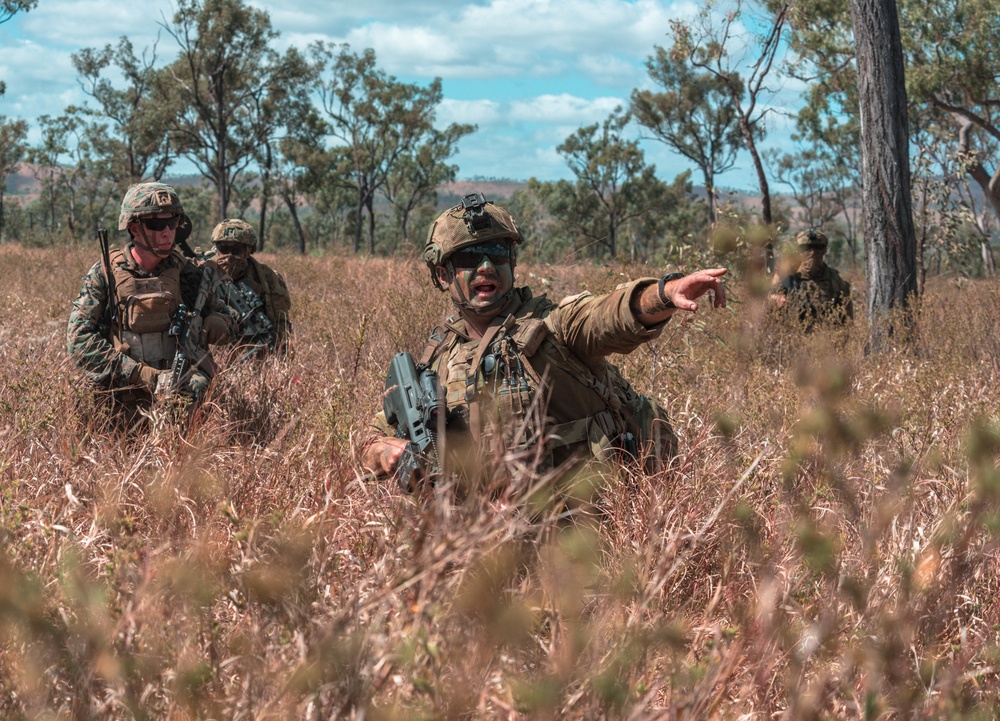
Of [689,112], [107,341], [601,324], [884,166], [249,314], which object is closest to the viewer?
[601,324]

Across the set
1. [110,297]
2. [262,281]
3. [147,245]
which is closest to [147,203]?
[147,245]

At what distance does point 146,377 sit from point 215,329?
574mm

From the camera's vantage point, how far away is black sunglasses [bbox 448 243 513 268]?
132 inches

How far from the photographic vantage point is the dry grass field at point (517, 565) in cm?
133

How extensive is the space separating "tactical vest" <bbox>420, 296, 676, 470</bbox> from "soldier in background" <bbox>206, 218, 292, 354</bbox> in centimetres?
430

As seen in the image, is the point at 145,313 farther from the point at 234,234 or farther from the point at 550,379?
the point at 550,379

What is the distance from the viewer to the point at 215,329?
541 cm

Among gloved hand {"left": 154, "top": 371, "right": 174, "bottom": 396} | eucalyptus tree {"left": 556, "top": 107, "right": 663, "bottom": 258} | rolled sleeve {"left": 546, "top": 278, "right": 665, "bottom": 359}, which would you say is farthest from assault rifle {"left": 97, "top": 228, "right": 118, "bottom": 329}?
eucalyptus tree {"left": 556, "top": 107, "right": 663, "bottom": 258}

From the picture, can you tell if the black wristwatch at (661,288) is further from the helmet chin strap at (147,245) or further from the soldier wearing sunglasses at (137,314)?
the helmet chin strap at (147,245)

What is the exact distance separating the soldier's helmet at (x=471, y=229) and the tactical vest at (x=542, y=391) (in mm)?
256

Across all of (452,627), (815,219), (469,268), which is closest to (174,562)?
(452,627)

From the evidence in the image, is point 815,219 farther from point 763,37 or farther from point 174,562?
point 174,562

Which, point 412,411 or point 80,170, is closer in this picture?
point 412,411

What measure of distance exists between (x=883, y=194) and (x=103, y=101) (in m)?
42.0
